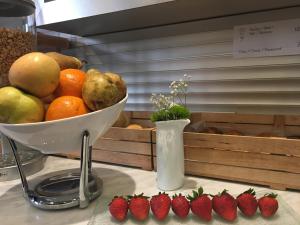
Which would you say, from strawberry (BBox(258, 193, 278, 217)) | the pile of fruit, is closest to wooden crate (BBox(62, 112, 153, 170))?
the pile of fruit

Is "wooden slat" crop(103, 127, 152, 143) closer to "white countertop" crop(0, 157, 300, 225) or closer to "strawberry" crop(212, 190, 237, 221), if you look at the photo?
"white countertop" crop(0, 157, 300, 225)

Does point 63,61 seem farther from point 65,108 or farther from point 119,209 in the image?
point 119,209

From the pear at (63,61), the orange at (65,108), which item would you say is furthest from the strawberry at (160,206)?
the pear at (63,61)

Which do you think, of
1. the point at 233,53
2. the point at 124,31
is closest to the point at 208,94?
the point at 233,53

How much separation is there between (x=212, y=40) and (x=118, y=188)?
55cm

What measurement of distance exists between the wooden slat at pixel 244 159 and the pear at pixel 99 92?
0.89 feet

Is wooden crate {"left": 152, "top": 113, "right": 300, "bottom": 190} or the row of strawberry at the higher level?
wooden crate {"left": 152, "top": 113, "right": 300, "bottom": 190}

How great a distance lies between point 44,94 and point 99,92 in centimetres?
12

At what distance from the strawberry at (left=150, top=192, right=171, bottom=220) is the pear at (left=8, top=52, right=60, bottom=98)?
1.03 ft

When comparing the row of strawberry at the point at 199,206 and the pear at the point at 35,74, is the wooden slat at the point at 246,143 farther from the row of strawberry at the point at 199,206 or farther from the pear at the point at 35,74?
the pear at the point at 35,74

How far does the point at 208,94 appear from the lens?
959mm

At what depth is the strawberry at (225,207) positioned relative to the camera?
1.73 ft

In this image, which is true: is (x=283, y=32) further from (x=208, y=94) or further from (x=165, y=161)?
(x=165, y=161)

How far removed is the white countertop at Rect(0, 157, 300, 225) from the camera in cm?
59
